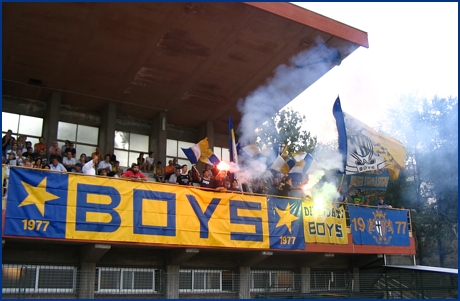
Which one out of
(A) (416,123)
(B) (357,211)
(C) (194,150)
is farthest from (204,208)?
(A) (416,123)

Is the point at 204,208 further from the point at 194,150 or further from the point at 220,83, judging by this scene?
the point at 220,83

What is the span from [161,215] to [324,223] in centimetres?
554

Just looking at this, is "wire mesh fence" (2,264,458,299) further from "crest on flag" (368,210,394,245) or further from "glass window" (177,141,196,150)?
"glass window" (177,141,196,150)

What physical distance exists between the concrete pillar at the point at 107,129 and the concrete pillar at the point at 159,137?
1.74 meters

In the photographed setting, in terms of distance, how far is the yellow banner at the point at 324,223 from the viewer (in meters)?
14.9

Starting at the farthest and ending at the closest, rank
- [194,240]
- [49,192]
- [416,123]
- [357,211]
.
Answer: [416,123]
[357,211]
[194,240]
[49,192]

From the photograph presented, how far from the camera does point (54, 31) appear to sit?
14055 mm

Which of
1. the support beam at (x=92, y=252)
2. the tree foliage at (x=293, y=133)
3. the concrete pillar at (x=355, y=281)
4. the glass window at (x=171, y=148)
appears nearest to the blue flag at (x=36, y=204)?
the support beam at (x=92, y=252)

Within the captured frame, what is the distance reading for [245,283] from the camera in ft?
49.5

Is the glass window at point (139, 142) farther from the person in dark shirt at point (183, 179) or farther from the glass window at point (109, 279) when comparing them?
the glass window at point (109, 279)

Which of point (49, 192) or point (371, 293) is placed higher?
point (49, 192)

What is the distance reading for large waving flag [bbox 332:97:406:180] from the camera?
1510 centimetres

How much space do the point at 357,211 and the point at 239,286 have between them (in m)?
4.64

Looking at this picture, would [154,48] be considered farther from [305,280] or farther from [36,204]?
[305,280]
